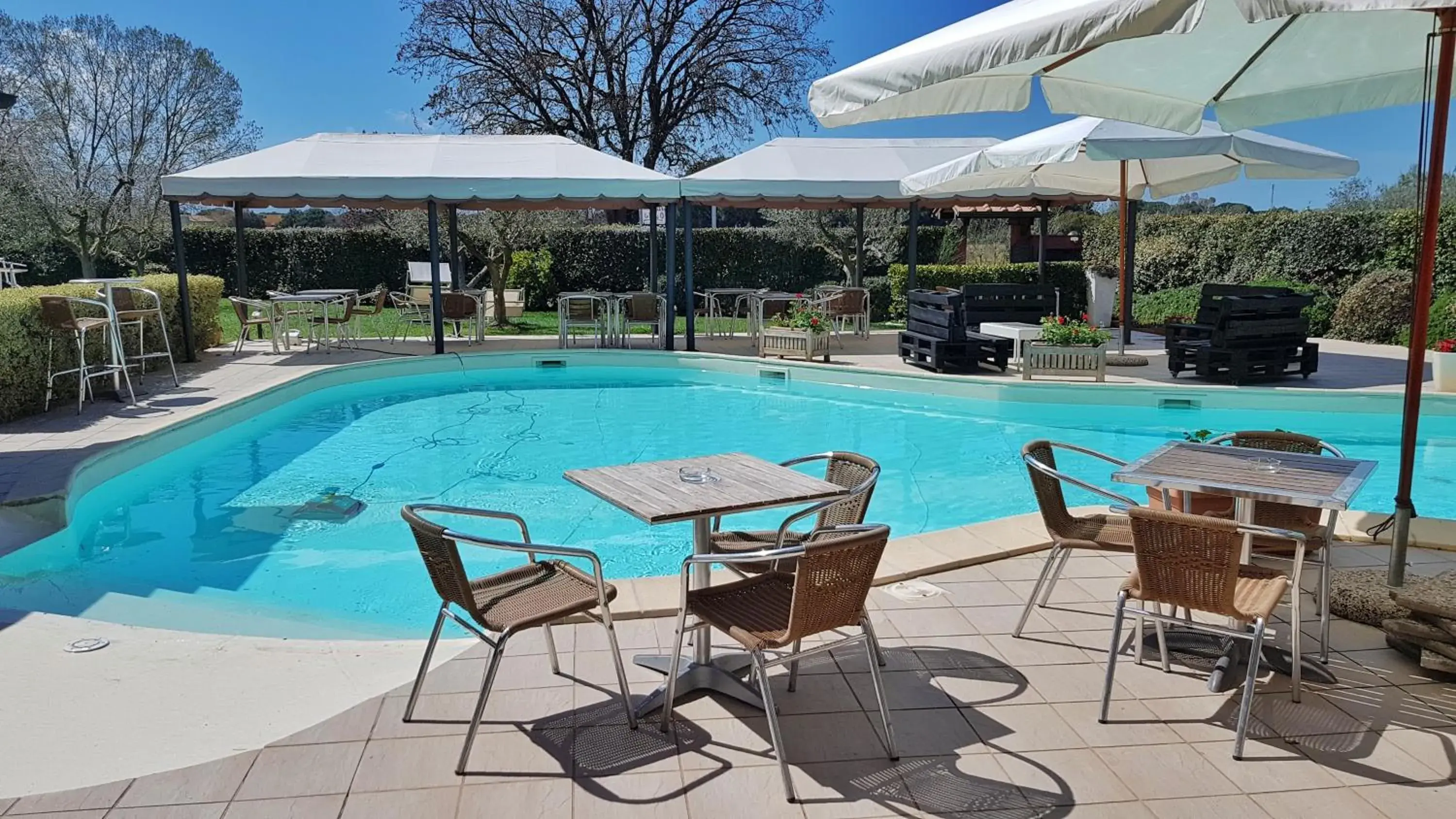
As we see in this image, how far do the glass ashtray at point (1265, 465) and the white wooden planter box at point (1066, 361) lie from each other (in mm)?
6722

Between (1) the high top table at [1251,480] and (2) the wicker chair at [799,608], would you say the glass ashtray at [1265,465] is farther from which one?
(2) the wicker chair at [799,608]

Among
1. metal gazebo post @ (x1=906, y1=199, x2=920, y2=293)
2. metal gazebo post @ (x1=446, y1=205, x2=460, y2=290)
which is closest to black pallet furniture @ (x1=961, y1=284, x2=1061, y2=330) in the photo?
metal gazebo post @ (x1=906, y1=199, x2=920, y2=293)

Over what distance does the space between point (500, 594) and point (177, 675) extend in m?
1.36

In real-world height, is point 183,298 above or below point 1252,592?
above

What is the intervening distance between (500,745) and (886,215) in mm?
17150

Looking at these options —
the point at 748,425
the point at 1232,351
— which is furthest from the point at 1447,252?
the point at 748,425

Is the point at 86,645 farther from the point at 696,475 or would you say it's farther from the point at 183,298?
the point at 183,298

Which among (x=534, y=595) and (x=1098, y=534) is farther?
(x=1098, y=534)

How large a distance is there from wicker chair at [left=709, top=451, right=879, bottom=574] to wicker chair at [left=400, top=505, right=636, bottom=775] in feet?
1.55

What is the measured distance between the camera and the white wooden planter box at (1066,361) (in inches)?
398

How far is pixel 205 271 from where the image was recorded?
20.1 m

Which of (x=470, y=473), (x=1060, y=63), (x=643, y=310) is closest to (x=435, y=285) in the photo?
(x=643, y=310)

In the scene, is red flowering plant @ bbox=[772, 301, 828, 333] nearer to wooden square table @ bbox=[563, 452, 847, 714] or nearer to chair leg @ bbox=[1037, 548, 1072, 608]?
chair leg @ bbox=[1037, 548, 1072, 608]

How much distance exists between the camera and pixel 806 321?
1182 cm
